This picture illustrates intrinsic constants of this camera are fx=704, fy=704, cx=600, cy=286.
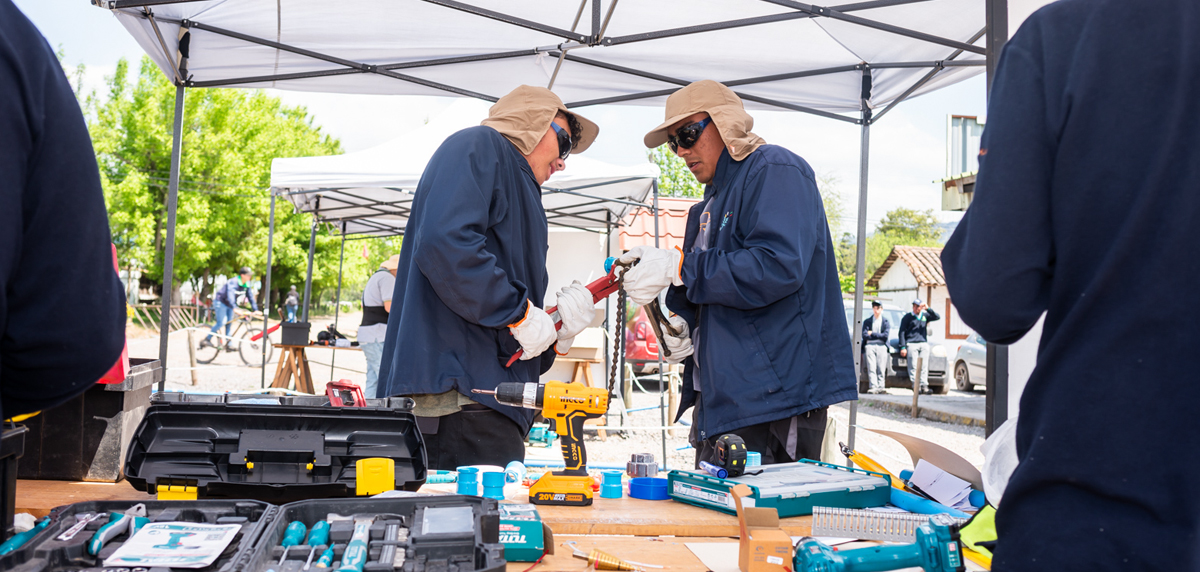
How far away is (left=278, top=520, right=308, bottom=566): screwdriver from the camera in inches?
46.7

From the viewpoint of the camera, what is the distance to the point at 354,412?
65.9 inches

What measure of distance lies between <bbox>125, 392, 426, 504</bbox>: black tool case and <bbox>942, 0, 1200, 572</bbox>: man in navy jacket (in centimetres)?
125

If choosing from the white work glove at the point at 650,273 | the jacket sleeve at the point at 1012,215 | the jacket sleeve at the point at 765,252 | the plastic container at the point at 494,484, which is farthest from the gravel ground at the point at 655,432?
the jacket sleeve at the point at 1012,215

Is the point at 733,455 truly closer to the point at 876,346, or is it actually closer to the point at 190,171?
the point at 876,346

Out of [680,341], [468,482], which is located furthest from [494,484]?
[680,341]

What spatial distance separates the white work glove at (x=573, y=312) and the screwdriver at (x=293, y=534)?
1.38 metres

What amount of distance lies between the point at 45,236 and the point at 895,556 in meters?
1.41

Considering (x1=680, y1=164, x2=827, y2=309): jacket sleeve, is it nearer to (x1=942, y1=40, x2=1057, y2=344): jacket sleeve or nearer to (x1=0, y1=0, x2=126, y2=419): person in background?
(x1=942, y1=40, x2=1057, y2=344): jacket sleeve

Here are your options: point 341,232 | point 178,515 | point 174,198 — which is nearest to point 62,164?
point 178,515

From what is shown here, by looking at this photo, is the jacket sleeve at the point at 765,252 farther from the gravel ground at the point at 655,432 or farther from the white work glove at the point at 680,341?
the gravel ground at the point at 655,432

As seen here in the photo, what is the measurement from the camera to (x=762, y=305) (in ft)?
7.56

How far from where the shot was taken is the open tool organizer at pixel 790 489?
1648mm

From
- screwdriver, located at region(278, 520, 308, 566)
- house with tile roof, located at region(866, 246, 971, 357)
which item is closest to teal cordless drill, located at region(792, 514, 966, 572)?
screwdriver, located at region(278, 520, 308, 566)

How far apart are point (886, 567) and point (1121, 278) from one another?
2.05 feet
